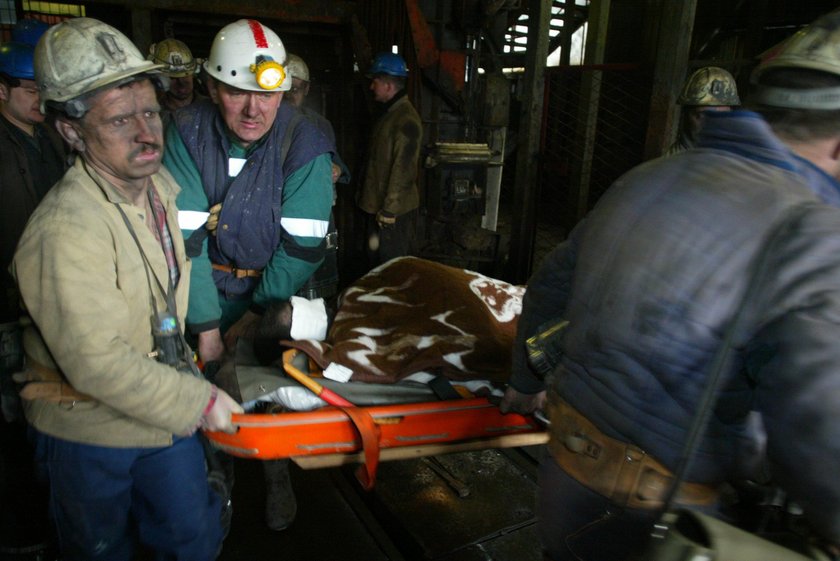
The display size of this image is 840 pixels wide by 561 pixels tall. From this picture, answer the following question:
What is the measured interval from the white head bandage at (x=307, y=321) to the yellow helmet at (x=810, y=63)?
1.82 m

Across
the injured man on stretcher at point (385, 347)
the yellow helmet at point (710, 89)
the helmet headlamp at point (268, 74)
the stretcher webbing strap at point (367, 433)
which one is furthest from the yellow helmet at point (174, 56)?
the yellow helmet at point (710, 89)

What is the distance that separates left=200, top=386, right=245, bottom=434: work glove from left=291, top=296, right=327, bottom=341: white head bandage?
0.67 meters

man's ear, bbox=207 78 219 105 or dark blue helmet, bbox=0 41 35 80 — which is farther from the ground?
dark blue helmet, bbox=0 41 35 80

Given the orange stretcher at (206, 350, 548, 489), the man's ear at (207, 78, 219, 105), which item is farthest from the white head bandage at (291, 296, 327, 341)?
the man's ear at (207, 78, 219, 105)

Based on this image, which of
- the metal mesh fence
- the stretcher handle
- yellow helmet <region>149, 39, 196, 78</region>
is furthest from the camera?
the metal mesh fence

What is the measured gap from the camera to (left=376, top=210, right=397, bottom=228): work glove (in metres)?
5.25

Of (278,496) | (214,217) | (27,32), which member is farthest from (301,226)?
(27,32)

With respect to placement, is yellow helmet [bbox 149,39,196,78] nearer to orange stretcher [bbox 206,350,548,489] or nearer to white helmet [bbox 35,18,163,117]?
white helmet [bbox 35,18,163,117]

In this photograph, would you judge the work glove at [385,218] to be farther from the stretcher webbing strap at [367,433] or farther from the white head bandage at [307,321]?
the stretcher webbing strap at [367,433]

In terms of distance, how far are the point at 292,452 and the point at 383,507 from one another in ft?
3.63

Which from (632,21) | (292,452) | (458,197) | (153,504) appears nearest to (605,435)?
(292,452)

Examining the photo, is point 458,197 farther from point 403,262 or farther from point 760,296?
point 760,296

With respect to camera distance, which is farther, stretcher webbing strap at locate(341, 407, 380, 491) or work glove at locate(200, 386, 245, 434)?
stretcher webbing strap at locate(341, 407, 380, 491)

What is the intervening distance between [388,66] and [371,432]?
4010 mm
